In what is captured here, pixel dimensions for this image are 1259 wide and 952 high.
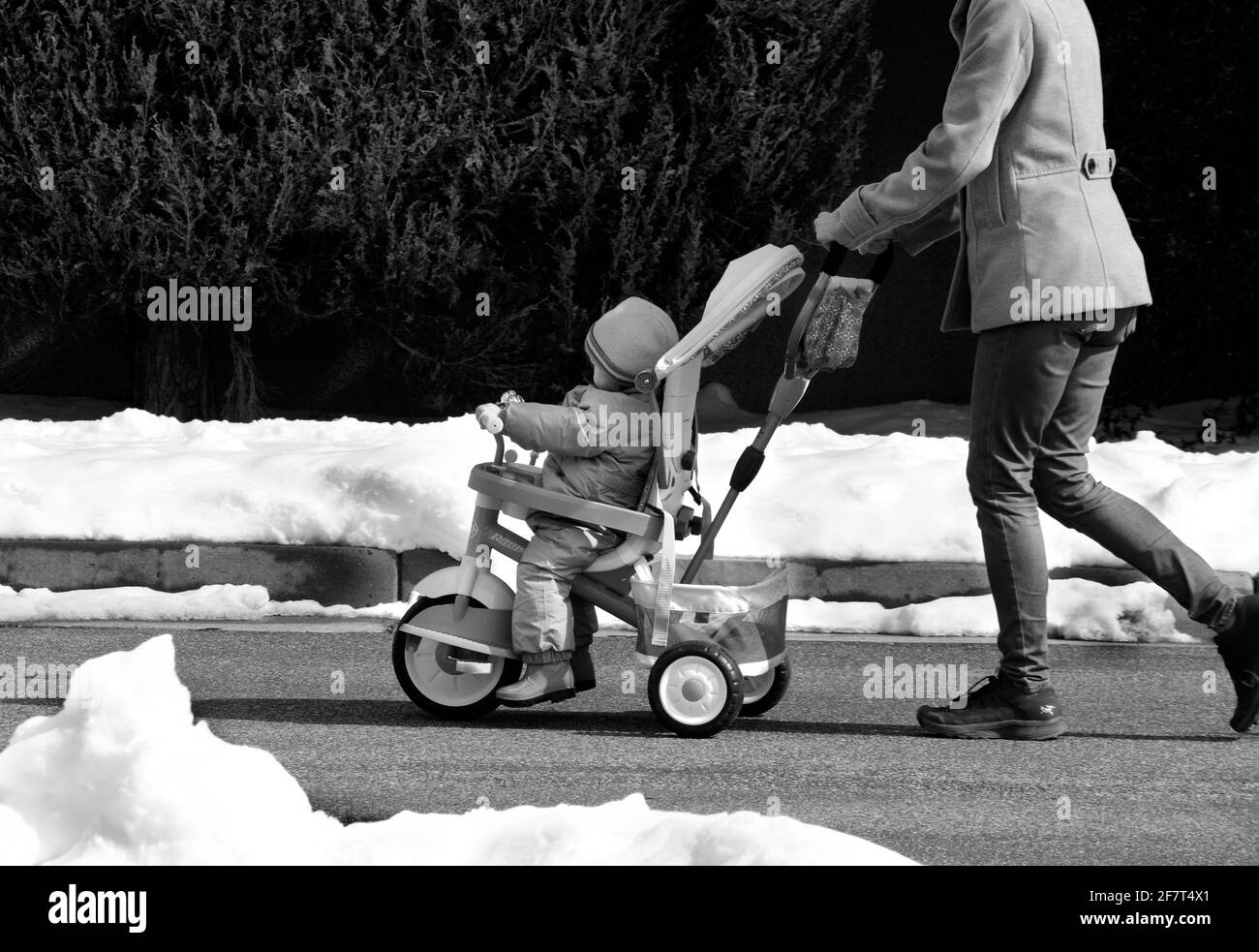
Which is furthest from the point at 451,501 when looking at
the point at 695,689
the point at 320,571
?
the point at 695,689

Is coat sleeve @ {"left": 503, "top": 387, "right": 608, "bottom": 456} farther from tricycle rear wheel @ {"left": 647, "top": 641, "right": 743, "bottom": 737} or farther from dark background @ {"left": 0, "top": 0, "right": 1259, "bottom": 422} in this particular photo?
dark background @ {"left": 0, "top": 0, "right": 1259, "bottom": 422}

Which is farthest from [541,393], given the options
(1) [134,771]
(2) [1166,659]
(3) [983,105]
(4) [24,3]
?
(1) [134,771]

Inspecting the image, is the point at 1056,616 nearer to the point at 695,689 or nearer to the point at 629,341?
the point at 695,689

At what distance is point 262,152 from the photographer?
8086 millimetres

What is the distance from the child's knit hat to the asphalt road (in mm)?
954

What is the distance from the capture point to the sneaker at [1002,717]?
14.5 ft

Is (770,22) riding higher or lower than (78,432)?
higher

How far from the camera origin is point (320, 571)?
6.21 metres

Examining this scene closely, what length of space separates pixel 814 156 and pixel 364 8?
8.32 ft

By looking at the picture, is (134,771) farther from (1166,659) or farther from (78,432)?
(78,432)

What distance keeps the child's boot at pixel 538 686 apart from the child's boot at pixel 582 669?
5 cm

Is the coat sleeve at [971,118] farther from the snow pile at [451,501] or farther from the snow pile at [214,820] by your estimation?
the snow pile at [451,501]

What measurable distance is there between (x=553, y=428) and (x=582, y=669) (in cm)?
70

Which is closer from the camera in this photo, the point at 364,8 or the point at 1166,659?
the point at 1166,659
